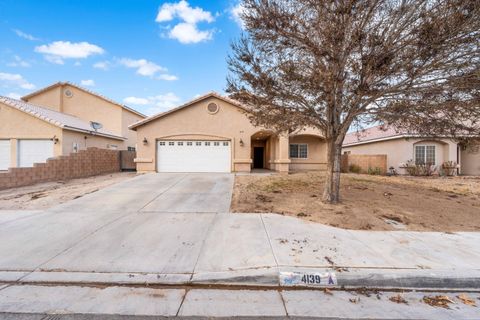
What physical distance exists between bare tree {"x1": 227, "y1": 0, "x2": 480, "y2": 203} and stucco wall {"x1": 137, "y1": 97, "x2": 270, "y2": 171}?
7.72 meters

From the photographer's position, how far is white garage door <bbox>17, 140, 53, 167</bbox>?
15359 mm

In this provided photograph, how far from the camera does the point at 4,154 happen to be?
1538cm

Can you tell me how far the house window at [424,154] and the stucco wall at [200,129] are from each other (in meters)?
12.4

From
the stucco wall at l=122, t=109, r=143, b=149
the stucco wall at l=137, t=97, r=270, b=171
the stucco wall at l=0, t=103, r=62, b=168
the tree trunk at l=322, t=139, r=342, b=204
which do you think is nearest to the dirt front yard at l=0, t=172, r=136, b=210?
the stucco wall at l=0, t=103, r=62, b=168

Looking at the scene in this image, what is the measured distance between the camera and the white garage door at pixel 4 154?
15312 mm

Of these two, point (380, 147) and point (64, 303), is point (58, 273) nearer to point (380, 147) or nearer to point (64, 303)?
point (64, 303)

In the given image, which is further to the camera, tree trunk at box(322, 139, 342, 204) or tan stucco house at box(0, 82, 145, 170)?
tan stucco house at box(0, 82, 145, 170)

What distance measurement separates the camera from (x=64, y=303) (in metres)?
3.32

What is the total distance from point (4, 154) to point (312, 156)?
20.5m

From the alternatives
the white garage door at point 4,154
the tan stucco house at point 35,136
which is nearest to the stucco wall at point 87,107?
the tan stucco house at point 35,136

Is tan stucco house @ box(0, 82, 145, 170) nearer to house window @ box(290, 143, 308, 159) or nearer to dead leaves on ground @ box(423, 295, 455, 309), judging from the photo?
house window @ box(290, 143, 308, 159)

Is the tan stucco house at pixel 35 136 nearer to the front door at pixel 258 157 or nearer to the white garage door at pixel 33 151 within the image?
the white garage door at pixel 33 151

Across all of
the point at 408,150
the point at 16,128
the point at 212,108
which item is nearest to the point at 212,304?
the point at 212,108

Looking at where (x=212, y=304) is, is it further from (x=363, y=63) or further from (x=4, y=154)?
(x=4, y=154)
